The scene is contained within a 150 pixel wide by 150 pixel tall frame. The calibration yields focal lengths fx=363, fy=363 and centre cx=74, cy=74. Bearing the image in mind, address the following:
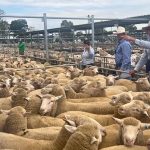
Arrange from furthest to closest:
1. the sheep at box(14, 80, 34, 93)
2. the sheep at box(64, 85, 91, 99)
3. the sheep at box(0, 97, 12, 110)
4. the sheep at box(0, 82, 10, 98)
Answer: the sheep at box(14, 80, 34, 93) → the sheep at box(0, 82, 10, 98) → the sheep at box(64, 85, 91, 99) → the sheep at box(0, 97, 12, 110)

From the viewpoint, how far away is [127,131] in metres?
4.11

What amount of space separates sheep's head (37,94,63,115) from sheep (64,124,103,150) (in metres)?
1.66

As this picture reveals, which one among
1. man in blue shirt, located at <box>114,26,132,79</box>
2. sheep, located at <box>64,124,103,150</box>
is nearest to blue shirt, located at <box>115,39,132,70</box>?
man in blue shirt, located at <box>114,26,132,79</box>

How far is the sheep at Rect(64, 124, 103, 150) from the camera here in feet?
11.8

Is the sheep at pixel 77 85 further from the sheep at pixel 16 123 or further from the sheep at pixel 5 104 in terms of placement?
the sheep at pixel 16 123

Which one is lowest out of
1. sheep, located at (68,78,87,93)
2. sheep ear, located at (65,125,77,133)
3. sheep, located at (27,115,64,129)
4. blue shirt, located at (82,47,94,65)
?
sheep, located at (27,115,64,129)

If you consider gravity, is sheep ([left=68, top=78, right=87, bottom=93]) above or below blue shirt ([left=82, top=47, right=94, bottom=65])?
below

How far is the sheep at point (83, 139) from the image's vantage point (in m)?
3.61

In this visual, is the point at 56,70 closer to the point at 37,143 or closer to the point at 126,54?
the point at 126,54

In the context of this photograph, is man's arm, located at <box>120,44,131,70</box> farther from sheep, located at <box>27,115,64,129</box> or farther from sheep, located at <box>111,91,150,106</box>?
sheep, located at <box>27,115,64,129</box>

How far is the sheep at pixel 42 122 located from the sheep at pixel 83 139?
4.51 feet

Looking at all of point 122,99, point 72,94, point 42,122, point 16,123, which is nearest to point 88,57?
point 72,94

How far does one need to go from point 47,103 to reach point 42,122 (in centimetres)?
42

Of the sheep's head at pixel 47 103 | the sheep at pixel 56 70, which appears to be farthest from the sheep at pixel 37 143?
the sheep at pixel 56 70
